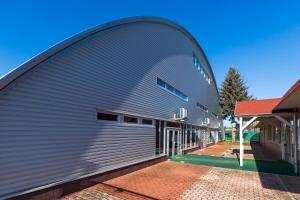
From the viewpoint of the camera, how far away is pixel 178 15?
1986cm

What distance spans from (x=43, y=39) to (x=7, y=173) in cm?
1233

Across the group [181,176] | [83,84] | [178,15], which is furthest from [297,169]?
[178,15]

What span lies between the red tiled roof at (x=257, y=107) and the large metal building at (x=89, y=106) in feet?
15.2

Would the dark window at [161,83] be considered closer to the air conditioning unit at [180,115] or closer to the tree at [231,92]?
the air conditioning unit at [180,115]

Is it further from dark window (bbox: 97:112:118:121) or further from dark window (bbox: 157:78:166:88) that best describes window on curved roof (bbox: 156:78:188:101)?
dark window (bbox: 97:112:118:121)

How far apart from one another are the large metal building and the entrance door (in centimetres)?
8

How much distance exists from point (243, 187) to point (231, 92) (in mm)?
38296

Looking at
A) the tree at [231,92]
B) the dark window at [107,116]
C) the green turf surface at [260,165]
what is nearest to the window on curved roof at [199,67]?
the green turf surface at [260,165]

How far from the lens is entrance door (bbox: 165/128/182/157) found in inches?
604

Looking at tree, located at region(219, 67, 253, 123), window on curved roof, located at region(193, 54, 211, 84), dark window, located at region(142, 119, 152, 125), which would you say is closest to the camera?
dark window, located at region(142, 119, 152, 125)

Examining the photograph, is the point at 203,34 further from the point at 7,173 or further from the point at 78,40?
the point at 7,173

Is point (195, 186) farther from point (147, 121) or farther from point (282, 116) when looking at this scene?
point (282, 116)

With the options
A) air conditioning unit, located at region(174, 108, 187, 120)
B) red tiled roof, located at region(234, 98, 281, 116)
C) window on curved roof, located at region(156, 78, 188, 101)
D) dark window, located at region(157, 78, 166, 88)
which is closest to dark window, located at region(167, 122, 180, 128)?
air conditioning unit, located at region(174, 108, 187, 120)

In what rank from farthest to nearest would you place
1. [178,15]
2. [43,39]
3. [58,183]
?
[178,15] → [43,39] → [58,183]
